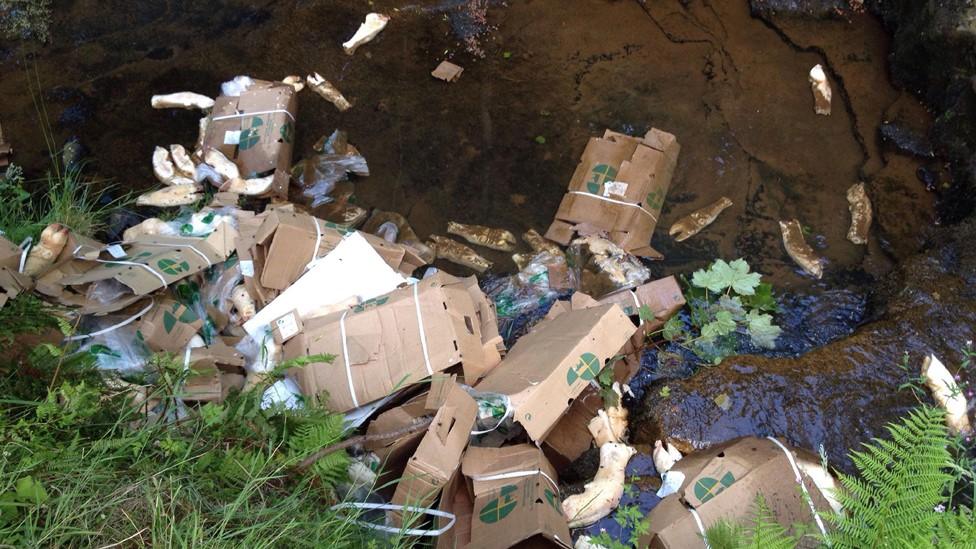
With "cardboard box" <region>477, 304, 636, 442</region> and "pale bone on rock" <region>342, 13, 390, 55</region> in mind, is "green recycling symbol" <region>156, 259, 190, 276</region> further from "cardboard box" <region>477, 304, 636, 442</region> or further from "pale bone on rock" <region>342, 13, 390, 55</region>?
"pale bone on rock" <region>342, 13, 390, 55</region>

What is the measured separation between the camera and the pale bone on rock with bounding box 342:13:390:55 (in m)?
4.70

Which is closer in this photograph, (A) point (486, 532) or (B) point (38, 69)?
(A) point (486, 532)

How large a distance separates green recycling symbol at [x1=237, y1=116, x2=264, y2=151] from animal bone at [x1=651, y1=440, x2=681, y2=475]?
2.65 meters

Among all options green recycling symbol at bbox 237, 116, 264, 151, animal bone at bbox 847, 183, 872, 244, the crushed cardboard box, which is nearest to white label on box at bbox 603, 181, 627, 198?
the crushed cardboard box

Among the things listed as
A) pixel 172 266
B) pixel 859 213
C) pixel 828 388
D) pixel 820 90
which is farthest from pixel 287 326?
pixel 820 90

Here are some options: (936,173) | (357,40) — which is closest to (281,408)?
(357,40)

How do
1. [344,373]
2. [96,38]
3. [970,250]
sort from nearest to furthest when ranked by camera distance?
[344,373], [970,250], [96,38]

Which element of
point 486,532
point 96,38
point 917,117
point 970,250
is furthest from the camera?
point 96,38

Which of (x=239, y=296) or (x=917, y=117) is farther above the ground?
(x=917, y=117)

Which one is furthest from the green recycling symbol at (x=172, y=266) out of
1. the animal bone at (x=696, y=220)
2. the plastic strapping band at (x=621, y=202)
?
the animal bone at (x=696, y=220)

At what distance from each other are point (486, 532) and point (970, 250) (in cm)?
280

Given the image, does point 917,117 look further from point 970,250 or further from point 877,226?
point 970,250

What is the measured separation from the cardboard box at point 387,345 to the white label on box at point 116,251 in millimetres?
890

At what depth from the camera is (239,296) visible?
3102 millimetres
